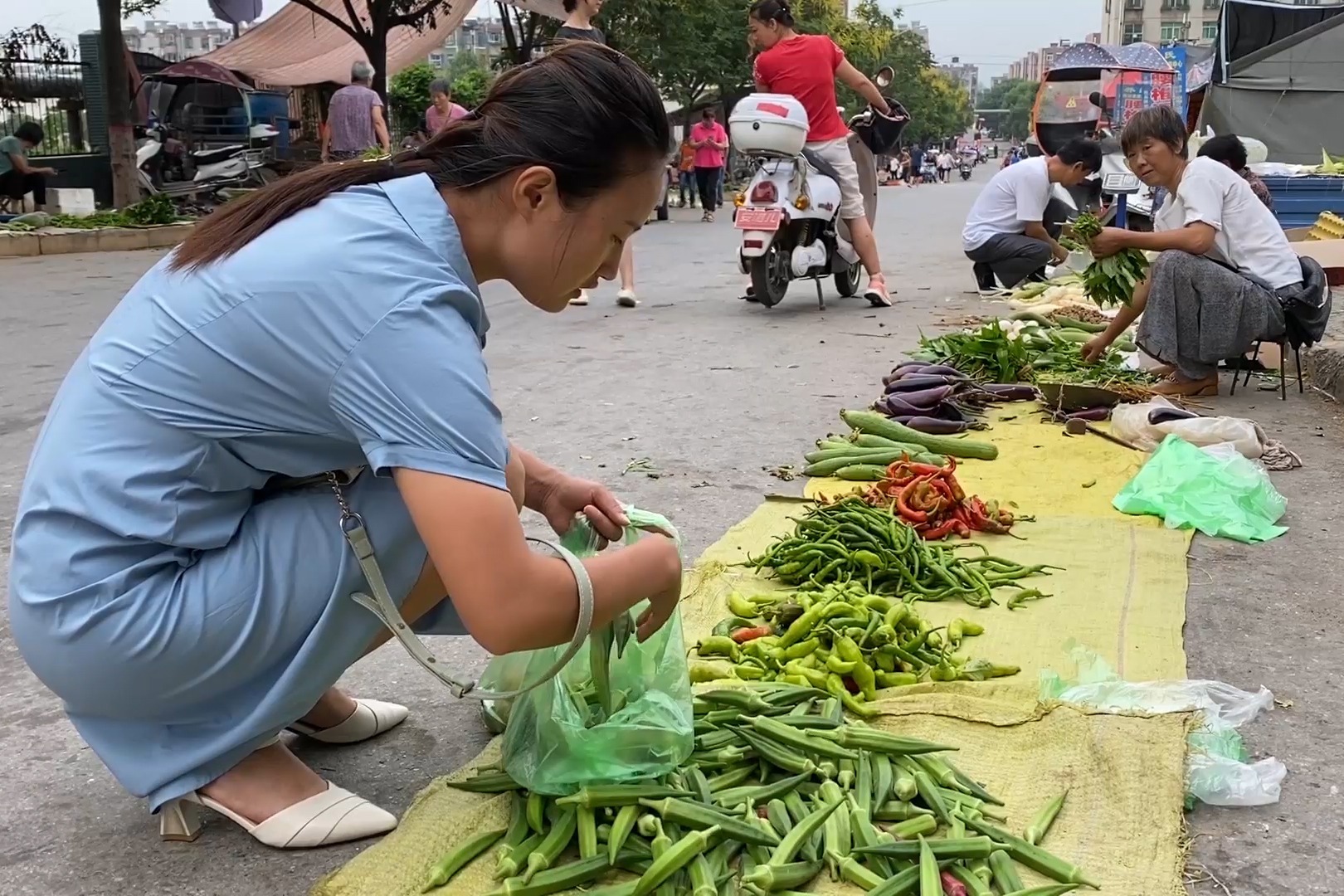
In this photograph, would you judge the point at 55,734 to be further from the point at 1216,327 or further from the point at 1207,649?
the point at 1216,327

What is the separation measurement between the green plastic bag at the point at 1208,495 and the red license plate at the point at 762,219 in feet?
14.8

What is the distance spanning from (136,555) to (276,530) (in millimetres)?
231

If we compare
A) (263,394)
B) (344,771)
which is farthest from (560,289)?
(344,771)

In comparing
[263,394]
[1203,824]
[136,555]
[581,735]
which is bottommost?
[1203,824]

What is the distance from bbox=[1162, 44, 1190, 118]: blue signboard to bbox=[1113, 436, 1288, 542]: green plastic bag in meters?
17.2

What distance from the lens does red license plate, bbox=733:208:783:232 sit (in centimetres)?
857

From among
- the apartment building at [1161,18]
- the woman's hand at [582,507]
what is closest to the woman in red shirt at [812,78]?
the woman's hand at [582,507]

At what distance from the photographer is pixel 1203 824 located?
7.96ft

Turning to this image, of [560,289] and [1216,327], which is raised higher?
[560,289]

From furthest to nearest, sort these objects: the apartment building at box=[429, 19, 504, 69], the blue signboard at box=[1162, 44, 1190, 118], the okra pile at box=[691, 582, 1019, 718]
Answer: the apartment building at box=[429, 19, 504, 69] < the blue signboard at box=[1162, 44, 1190, 118] < the okra pile at box=[691, 582, 1019, 718]

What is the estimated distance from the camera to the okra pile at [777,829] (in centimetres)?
211

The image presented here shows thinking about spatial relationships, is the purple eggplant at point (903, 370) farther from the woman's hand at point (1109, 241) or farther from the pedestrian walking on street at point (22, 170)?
the pedestrian walking on street at point (22, 170)

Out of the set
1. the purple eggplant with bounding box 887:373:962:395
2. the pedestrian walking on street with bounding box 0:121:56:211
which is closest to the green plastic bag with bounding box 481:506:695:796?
the purple eggplant with bounding box 887:373:962:395

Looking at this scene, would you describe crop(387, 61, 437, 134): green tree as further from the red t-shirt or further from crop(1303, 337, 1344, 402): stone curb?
crop(1303, 337, 1344, 402): stone curb
